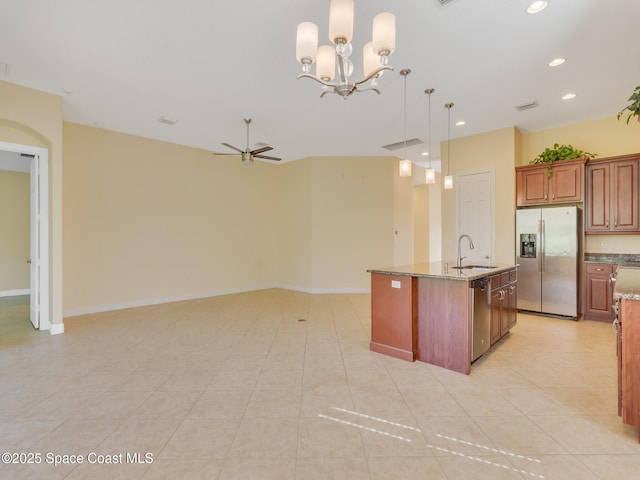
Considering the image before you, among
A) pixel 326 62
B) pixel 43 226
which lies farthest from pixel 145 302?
pixel 326 62

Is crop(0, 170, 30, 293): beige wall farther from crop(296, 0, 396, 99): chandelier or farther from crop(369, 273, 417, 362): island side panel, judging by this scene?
crop(296, 0, 396, 99): chandelier

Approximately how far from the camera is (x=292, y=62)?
11.5ft

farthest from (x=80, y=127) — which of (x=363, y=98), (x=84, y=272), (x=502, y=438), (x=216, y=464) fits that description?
(x=502, y=438)

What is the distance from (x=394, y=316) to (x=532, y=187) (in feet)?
12.7

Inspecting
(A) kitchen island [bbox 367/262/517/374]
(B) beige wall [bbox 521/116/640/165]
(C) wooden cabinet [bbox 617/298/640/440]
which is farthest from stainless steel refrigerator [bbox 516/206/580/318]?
(C) wooden cabinet [bbox 617/298/640/440]

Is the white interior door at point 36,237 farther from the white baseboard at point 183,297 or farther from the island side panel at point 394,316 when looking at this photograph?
the island side panel at point 394,316

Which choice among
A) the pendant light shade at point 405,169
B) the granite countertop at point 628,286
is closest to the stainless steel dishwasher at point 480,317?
the granite countertop at point 628,286

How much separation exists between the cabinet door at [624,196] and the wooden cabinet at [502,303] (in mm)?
2223

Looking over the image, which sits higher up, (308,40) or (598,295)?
(308,40)

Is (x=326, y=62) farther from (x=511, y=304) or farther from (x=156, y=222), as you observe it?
(x=156, y=222)

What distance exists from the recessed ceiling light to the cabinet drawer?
4.02 meters

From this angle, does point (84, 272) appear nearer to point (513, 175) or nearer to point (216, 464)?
point (216, 464)

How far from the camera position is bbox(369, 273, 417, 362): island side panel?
10.9 feet

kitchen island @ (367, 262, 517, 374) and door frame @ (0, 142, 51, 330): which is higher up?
door frame @ (0, 142, 51, 330)
